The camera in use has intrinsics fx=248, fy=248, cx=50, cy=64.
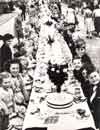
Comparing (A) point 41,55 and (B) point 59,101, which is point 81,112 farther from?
(A) point 41,55

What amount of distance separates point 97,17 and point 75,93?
326mm

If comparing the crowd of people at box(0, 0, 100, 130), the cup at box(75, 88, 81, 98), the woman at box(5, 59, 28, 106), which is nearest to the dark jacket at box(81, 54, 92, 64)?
the crowd of people at box(0, 0, 100, 130)

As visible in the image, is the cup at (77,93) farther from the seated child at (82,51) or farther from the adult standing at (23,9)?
the adult standing at (23,9)

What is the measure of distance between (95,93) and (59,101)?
15 cm

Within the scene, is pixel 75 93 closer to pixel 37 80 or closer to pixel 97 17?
pixel 37 80

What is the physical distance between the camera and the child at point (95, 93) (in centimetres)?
95

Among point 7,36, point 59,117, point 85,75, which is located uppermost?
point 7,36

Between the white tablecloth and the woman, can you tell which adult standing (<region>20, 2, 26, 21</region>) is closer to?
the woman

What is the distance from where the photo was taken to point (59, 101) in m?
0.95

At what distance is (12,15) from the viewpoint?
101 centimetres

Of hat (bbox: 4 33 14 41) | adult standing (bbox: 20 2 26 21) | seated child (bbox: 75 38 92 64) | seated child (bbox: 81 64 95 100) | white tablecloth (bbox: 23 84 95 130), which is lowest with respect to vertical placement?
white tablecloth (bbox: 23 84 95 130)

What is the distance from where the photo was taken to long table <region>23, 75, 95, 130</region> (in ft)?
3.06

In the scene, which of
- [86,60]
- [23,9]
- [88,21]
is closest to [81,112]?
[86,60]

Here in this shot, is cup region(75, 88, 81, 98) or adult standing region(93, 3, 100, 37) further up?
adult standing region(93, 3, 100, 37)
